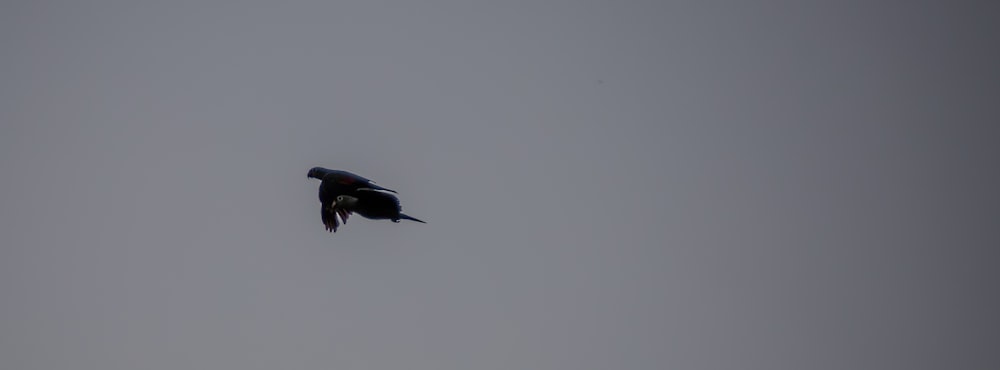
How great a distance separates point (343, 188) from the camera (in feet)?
107

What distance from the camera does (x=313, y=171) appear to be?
33375mm

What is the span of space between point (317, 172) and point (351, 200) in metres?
1.37

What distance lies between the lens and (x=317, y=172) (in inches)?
1309

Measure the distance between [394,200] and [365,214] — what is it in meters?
1.02

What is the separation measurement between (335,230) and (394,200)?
65.8 inches

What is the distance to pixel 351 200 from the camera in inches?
1280

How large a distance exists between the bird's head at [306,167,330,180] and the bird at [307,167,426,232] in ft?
0.35

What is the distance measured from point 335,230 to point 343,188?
1.04m

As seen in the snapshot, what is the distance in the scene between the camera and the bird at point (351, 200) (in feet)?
106

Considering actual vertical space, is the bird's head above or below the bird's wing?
above

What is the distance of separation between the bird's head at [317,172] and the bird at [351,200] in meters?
0.11

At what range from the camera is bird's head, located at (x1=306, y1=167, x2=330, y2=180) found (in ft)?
109

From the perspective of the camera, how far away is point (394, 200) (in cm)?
3222

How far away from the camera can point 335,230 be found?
3259cm
